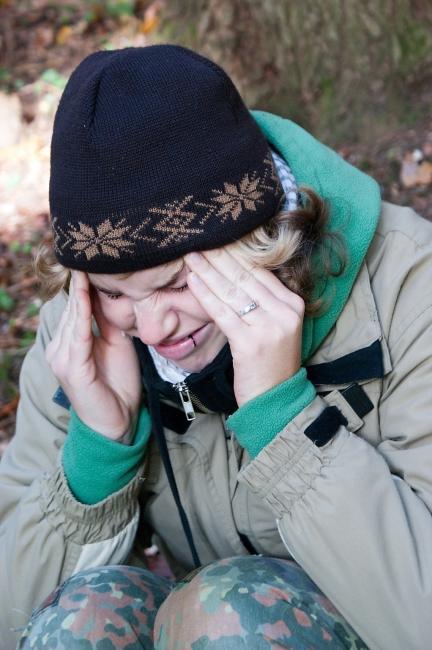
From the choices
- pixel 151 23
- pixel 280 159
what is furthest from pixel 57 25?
pixel 280 159

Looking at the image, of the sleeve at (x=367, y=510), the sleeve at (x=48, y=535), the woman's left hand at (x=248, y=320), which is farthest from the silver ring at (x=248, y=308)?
the sleeve at (x=48, y=535)

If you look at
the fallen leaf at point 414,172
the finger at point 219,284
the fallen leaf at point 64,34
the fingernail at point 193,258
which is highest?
the fingernail at point 193,258

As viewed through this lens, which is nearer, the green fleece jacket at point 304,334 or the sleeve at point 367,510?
the sleeve at point 367,510

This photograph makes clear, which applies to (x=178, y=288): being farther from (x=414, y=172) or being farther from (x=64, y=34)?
(x=64, y=34)

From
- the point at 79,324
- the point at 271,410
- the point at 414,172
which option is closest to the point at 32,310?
the point at 414,172

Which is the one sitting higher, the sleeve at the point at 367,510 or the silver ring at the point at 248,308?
the silver ring at the point at 248,308

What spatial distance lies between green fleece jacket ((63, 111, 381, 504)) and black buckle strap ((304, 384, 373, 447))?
53 mm

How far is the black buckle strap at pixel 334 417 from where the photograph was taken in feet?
6.55

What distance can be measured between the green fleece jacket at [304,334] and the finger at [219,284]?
0.71 feet

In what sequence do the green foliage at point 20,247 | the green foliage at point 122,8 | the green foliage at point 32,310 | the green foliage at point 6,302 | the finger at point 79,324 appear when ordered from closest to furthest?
the finger at point 79,324
the green foliage at point 32,310
the green foliage at point 6,302
the green foliage at point 20,247
the green foliage at point 122,8

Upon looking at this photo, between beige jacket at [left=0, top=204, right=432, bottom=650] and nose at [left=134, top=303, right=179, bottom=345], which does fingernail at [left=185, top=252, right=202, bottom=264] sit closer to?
nose at [left=134, top=303, right=179, bottom=345]

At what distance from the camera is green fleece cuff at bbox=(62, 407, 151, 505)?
2.33 metres

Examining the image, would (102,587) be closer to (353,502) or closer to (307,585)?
(307,585)

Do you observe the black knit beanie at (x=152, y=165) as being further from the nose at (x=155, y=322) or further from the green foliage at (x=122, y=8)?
the green foliage at (x=122, y=8)
